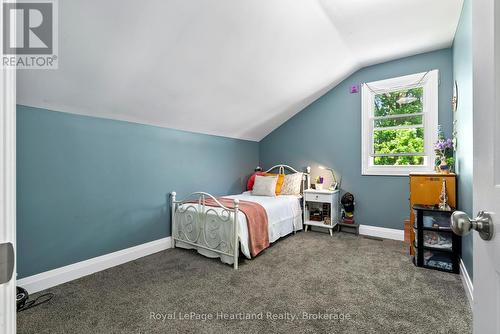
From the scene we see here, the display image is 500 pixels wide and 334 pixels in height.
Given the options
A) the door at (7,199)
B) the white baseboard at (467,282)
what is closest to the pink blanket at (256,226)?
the white baseboard at (467,282)

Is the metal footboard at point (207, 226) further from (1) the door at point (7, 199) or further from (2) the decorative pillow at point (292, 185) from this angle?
(1) the door at point (7, 199)

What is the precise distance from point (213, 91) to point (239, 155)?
1.68 metres

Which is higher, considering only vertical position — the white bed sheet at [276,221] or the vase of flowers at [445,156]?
the vase of flowers at [445,156]

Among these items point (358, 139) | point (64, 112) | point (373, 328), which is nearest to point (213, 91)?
point (64, 112)

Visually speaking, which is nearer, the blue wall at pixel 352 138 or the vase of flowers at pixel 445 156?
the vase of flowers at pixel 445 156

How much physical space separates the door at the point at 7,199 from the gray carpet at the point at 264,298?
1.39 meters

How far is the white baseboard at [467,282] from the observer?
1.87m

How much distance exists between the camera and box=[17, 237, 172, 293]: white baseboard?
2.05 m

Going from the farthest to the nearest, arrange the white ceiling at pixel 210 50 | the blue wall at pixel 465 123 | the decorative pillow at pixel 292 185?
the decorative pillow at pixel 292 185 < the blue wall at pixel 465 123 < the white ceiling at pixel 210 50

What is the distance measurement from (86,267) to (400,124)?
173 inches

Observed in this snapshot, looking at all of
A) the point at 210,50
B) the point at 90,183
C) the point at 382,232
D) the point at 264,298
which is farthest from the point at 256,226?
the point at 382,232

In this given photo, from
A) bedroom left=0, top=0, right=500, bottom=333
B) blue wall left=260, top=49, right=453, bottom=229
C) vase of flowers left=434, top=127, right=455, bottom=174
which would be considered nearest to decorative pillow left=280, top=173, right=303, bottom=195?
bedroom left=0, top=0, right=500, bottom=333

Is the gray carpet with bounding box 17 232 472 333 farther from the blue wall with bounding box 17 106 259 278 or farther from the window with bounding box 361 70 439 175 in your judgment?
the window with bounding box 361 70 439 175

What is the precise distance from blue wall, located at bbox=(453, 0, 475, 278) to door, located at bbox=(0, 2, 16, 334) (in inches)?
108
